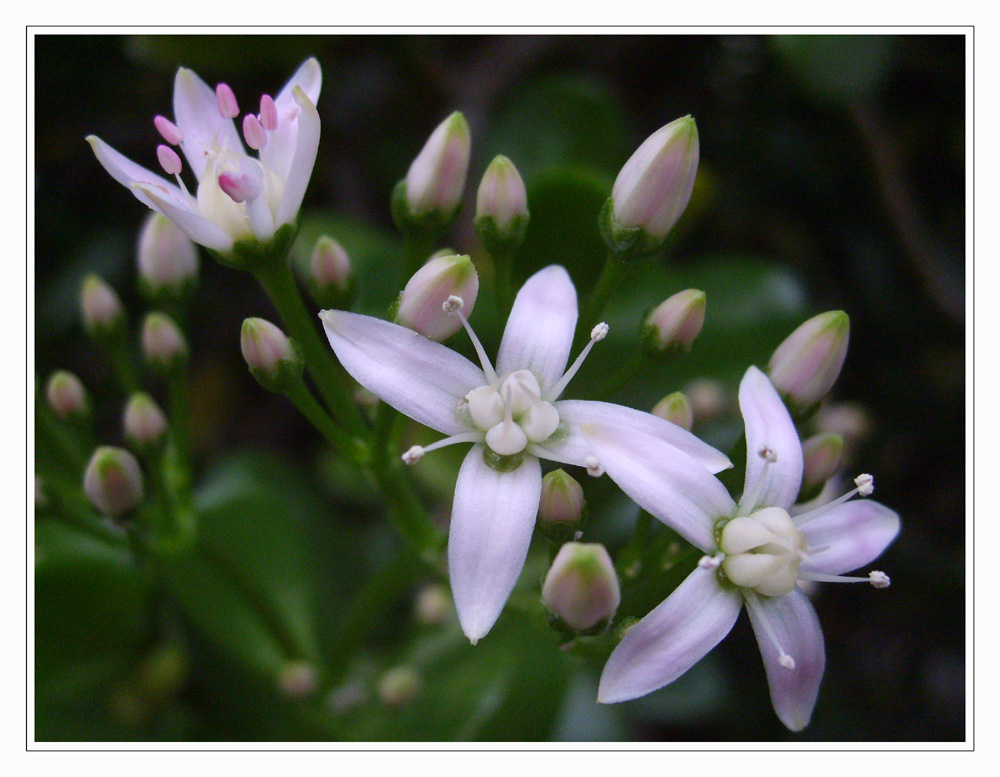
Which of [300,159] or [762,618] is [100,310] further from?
[762,618]

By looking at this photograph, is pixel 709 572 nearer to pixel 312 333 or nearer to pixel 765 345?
pixel 312 333

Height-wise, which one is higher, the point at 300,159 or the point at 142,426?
the point at 300,159

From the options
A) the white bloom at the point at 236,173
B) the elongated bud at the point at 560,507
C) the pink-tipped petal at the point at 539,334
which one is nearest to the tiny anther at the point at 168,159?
the white bloom at the point at 236,173

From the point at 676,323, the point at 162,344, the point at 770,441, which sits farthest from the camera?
the point at 162,344

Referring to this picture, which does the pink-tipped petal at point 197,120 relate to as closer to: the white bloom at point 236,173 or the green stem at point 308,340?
the white bloom at point 236,173

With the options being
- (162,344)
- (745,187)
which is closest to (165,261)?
(162,344)

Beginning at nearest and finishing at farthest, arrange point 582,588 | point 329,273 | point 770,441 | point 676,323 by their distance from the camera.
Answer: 1. point 582,588
2. point 770,441
3. point 676,323
4. point 329,273

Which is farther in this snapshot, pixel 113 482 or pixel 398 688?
pixel 398 688
